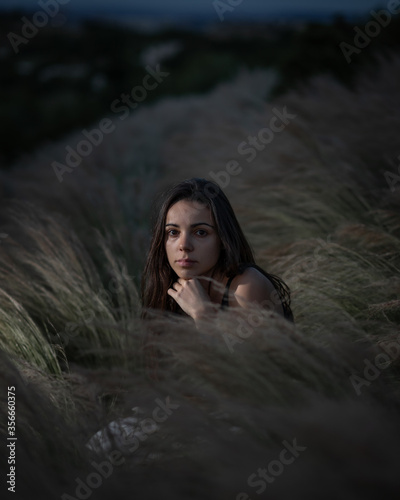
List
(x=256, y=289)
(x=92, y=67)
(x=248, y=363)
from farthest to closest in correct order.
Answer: (x=92, y=67), (x=256, y=289), (x=248, y=363)

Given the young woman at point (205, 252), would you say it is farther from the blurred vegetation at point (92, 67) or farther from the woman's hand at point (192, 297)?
the blurred vegetation at point (92, 67)

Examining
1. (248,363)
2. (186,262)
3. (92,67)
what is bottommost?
(248,363)

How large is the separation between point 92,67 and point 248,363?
17363 mm

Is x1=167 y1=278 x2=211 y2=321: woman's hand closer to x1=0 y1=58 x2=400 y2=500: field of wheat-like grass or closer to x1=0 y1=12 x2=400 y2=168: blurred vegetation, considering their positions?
x1=0 y1=58 x2=400 y2=500: field of wheat-like grass

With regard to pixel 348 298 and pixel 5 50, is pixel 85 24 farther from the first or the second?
pixel 348 298

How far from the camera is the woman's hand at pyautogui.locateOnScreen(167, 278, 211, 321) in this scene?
1936 mm

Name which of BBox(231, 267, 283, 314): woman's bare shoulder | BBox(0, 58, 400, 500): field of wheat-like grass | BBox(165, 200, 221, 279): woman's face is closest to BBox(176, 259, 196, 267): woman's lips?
BBox(165, 200, 221, 279): woman's face

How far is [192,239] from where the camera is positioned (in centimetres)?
203

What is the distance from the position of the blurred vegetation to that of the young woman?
22.6 feet

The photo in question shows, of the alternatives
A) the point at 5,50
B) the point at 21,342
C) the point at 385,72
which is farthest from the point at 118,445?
the point at 5,50

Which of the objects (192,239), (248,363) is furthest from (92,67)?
(248,363)

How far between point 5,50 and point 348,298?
1624 cm

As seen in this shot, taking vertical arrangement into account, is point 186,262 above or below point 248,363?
above

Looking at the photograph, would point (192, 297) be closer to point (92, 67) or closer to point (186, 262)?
point (186, 262)
